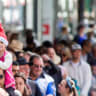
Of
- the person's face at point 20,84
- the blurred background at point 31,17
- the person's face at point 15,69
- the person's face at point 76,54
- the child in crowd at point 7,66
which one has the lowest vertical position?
the blurred background at point 31,17

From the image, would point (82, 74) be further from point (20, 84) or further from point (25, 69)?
point (20, 84)

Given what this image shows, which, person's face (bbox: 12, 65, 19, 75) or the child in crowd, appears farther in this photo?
person's face (bbox: 12, 65, 19, 75)

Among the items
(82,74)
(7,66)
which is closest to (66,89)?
(7,66)

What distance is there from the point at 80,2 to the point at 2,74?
23.4m

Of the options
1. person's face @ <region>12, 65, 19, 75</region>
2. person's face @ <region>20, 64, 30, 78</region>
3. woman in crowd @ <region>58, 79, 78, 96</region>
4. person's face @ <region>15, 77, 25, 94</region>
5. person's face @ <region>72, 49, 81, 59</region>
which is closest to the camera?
person's face @ <region>15, 77, 25, 94</region>

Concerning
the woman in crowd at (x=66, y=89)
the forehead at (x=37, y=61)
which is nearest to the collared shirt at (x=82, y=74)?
the forehead at (x=37, y=61)

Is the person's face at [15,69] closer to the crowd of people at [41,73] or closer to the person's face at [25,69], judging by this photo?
the crowd of people at [41,73]

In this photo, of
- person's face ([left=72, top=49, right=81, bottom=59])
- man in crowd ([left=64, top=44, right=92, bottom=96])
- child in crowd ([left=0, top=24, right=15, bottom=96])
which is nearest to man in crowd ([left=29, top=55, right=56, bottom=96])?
child in crowd ([left=0, top=24, right=15, bottom=96])

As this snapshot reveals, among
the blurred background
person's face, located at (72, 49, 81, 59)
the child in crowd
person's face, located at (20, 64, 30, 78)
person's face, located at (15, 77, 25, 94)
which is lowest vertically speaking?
the blurred background

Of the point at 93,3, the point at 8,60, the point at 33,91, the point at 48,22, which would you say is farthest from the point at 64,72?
the point at 93,3

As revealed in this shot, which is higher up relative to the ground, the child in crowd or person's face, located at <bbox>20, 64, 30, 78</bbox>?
the child in crowd

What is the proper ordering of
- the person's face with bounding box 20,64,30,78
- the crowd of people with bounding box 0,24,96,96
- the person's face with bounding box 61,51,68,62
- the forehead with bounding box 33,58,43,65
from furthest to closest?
the person's face with bounding box 61,51,68,62, the forehead with bounding box 33,58,43,65, the person's face with bounding box 20,64,30,78, the crowd of people with bounding box 0,24,96,96

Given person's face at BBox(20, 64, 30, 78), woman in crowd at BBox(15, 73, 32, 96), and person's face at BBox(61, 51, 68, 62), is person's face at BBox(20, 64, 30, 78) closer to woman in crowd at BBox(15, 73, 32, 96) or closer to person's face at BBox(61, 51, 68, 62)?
woman in crowd at BBox(15, 73, 32, 96)

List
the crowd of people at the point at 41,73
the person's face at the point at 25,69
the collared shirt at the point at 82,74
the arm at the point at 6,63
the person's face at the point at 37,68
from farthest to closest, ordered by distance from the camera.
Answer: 1. the collared shirt at the point at 82,74
2. the person's face at the point at 37,68
3. the person's face at the point at 25,69
4. the crowd of people at the point at 41,73
5. the arm at the point at 6,63
